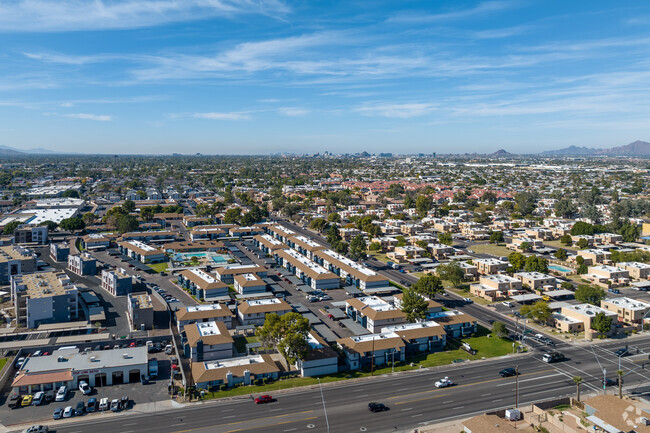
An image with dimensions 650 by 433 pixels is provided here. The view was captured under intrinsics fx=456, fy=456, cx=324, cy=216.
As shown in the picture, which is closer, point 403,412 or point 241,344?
point 403,412

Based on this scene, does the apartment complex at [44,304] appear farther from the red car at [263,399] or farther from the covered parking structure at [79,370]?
the red car at [263,399]

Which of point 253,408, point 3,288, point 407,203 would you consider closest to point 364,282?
point 253,408

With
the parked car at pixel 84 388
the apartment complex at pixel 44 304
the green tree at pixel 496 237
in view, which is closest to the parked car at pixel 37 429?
the parked car at pixel 84 388

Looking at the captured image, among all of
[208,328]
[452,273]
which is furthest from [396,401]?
[452,273]

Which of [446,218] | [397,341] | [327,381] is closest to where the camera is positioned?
[327,381]

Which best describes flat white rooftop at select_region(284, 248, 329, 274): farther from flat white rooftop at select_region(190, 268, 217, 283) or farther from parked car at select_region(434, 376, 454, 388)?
parked car at select_region(434, 376, 454, 388)

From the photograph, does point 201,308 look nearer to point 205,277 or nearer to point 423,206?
point 205,277

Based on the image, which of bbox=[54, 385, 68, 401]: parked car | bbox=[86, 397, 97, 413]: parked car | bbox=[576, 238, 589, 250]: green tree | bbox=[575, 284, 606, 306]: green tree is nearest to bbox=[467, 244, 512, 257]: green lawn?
bbox=[576, 238, 589, 250]: green tree

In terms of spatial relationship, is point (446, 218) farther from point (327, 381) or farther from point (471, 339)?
point (327, 381)
